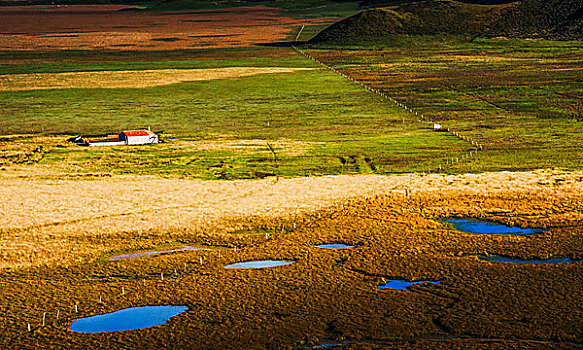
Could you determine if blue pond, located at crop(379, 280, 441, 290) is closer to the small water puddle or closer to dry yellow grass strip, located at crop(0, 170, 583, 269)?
the small water puddle

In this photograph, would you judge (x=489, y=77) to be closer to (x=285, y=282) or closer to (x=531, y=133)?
(x=531, y=133)

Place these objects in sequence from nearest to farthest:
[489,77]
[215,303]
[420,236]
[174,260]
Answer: [215,303] < [174,260] < [420,236] < [489,77]

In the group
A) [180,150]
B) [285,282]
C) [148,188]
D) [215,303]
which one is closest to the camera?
[215,303]

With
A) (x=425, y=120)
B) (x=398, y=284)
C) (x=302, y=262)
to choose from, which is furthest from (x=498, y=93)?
(x=398, y=284)

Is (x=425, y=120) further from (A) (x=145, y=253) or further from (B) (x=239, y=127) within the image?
(A) (x=145, y=253)

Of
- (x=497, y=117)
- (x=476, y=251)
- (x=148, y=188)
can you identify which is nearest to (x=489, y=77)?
(x=497, y=117)

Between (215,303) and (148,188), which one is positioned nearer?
(215,303)

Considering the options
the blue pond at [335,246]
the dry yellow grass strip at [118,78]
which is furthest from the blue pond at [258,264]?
the dry yellow grass strip at [118,78]

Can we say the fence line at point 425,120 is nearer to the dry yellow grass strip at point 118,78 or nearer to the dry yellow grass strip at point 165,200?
the dry yellow grass strip at point 165,200
